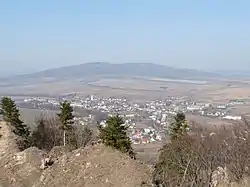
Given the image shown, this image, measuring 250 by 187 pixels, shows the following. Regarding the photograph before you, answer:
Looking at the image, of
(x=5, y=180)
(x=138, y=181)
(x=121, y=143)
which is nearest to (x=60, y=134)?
(x=121, y=143)

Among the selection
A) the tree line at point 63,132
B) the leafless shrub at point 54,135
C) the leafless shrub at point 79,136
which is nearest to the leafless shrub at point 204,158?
the tree line at point 63,132

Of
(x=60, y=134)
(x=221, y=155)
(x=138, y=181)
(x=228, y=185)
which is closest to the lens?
(x=138, y=181)

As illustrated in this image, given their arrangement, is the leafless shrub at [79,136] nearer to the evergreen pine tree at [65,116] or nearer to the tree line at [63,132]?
the tree line at [63,132]

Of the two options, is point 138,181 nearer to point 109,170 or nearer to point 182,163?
point 109,170

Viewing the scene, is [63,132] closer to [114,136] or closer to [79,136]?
[79,136]

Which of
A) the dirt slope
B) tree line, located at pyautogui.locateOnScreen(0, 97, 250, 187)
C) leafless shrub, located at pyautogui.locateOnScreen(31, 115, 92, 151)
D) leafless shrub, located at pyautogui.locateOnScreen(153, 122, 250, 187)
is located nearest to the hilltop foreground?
the dirt slope

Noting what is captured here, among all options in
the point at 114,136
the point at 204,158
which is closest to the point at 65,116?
the point at 114,136

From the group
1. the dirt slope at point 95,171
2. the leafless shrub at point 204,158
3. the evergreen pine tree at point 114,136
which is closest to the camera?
the dirt slope at point 95,171
